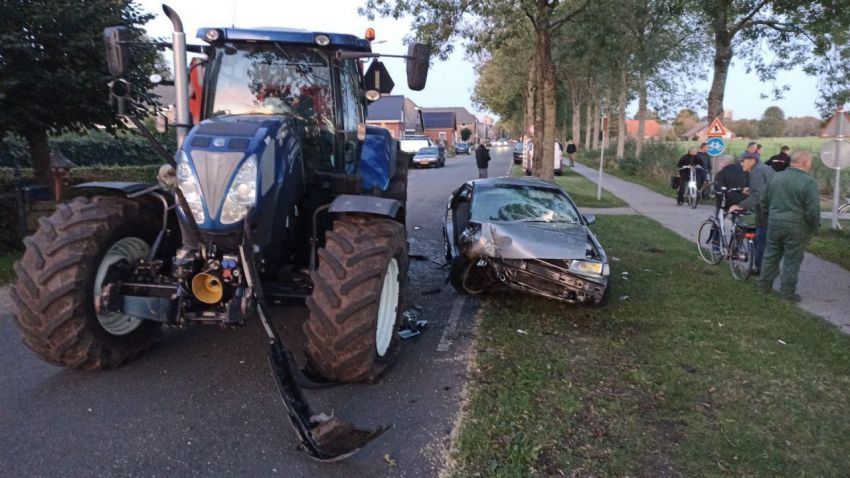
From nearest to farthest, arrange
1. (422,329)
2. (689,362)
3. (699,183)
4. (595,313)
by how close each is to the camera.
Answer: (689,362) < (422,329) < (595,313) < (699,183)

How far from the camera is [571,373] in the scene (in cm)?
519

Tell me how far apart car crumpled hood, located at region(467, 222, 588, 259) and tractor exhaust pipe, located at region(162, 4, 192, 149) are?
10.6 feet

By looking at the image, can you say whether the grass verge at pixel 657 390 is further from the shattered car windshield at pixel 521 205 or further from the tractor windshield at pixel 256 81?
the tractor windshield at pixel 256 81

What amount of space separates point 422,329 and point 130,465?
318 cm

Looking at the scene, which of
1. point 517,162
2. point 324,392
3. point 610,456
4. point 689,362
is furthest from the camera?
point 517,162

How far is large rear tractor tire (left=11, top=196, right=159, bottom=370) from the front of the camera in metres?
4.27

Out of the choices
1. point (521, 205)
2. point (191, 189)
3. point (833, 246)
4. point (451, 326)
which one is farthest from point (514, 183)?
point (833, 246)

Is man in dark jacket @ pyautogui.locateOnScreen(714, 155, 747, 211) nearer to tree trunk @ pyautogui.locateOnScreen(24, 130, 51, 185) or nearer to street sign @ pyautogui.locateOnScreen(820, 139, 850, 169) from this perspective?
street sign @ pyautogui.locateOnScreen(820, 139, 850, 169)

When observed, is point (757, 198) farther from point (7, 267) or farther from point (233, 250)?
point (7, 267)

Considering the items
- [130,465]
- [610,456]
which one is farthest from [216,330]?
[610,456]

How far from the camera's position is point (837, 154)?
1275 centimetres

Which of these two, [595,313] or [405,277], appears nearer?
[405,277]

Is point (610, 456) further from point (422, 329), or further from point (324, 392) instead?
point (422, 329)

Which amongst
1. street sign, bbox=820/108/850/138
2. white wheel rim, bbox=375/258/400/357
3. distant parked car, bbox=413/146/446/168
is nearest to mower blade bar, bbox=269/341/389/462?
white wheel rim, bbox=375/258/400/357
